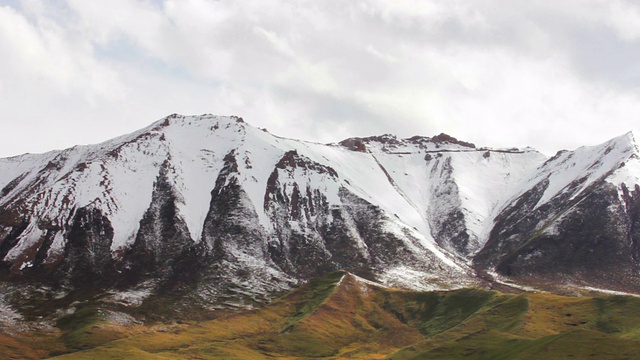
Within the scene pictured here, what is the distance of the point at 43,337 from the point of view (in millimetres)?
199750

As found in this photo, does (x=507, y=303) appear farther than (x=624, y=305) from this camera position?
Yes

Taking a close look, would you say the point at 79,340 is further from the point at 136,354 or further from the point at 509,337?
the point at 509,337

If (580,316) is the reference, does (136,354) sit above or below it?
below

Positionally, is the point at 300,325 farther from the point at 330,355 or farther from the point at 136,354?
the point at 136,354

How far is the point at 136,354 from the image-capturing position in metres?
147

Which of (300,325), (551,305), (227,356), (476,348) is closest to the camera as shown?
(476,348)

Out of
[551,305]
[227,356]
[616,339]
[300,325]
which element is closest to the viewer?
[616,339]

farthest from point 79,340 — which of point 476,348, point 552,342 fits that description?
point 552,342

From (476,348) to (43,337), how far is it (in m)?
138

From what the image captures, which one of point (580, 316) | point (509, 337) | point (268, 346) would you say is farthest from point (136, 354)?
point (580, 316)

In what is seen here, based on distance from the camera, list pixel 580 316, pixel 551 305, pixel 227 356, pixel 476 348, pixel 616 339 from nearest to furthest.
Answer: pixel 616 339 < pixel 476 348 < pixel 227 356 < pixel 580 316 < pixel 551 305

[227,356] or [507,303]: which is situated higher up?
[507,303]

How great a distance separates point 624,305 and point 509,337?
43.6 m

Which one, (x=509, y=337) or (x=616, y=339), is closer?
(x=616, y=339)
